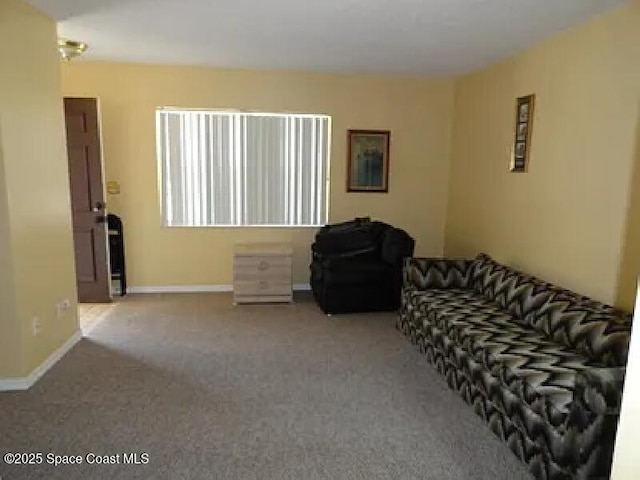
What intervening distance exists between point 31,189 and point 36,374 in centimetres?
123

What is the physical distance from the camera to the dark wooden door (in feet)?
14.7

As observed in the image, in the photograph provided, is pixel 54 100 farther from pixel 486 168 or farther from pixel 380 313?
pixel 486 168

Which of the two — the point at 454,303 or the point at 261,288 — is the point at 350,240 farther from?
the point at 454,303

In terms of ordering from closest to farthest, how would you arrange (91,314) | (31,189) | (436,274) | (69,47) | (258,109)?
1. (31,189)
2. (69,47)
3. (436,274)
4. (91,314)
5. (258,109)

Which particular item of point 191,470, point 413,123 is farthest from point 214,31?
point 191,470

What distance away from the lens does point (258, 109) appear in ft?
16.8

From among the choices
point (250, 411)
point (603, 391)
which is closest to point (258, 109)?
point (250, 411)

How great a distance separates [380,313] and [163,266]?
8.23 feet

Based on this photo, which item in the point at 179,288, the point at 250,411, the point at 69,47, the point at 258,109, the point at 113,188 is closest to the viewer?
the point at 250,411

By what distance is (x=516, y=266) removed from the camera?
404 cm

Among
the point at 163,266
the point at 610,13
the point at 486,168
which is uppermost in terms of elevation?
the point at 610,13

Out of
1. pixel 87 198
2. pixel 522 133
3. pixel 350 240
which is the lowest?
pixel 350 240

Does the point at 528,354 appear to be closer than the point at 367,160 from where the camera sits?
Yes

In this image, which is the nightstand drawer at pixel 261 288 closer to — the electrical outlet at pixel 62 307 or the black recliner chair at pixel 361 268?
the black recliner chair at pixel 361 268
